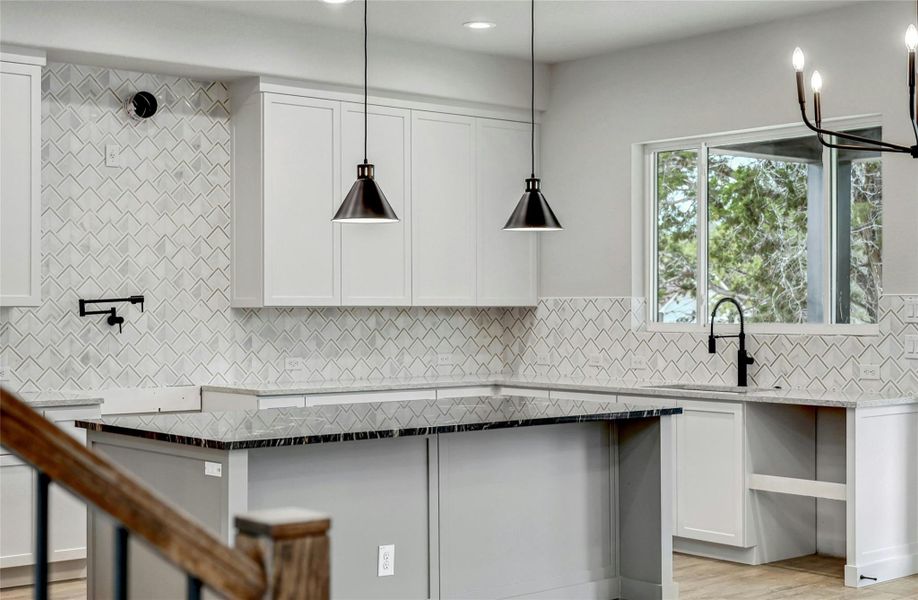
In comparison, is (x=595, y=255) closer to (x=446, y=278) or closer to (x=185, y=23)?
(x=446, y=278)

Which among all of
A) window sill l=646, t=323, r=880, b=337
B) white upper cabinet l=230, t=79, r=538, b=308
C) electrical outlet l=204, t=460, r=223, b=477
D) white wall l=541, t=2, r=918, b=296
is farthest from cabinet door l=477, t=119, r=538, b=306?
electrical outlet l=204, t=460, r=223, b=477

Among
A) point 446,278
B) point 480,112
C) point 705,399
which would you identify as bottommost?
point 705,399

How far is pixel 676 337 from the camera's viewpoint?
6289 millimetres

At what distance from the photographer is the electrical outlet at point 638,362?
648 centimetres

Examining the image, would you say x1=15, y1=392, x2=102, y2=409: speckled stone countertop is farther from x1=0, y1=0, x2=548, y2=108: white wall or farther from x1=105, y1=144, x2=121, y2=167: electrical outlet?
x1=0, y1=0, x2=548, y2=108: white wall

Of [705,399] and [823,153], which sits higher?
[823,153]

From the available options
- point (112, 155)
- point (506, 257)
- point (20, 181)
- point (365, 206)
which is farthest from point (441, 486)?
point (506, 257)

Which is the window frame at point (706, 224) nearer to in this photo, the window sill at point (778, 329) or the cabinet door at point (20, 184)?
the window sill at point (778, 329)

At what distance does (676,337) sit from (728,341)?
340 millimetres

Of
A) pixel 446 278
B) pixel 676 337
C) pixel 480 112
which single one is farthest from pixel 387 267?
pixel 676 337

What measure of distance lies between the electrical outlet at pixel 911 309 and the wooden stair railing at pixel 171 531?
4605 millimetres

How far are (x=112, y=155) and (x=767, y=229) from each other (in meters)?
3.49

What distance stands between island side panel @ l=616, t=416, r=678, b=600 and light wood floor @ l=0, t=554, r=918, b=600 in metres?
0.25

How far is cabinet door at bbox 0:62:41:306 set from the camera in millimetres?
5105
